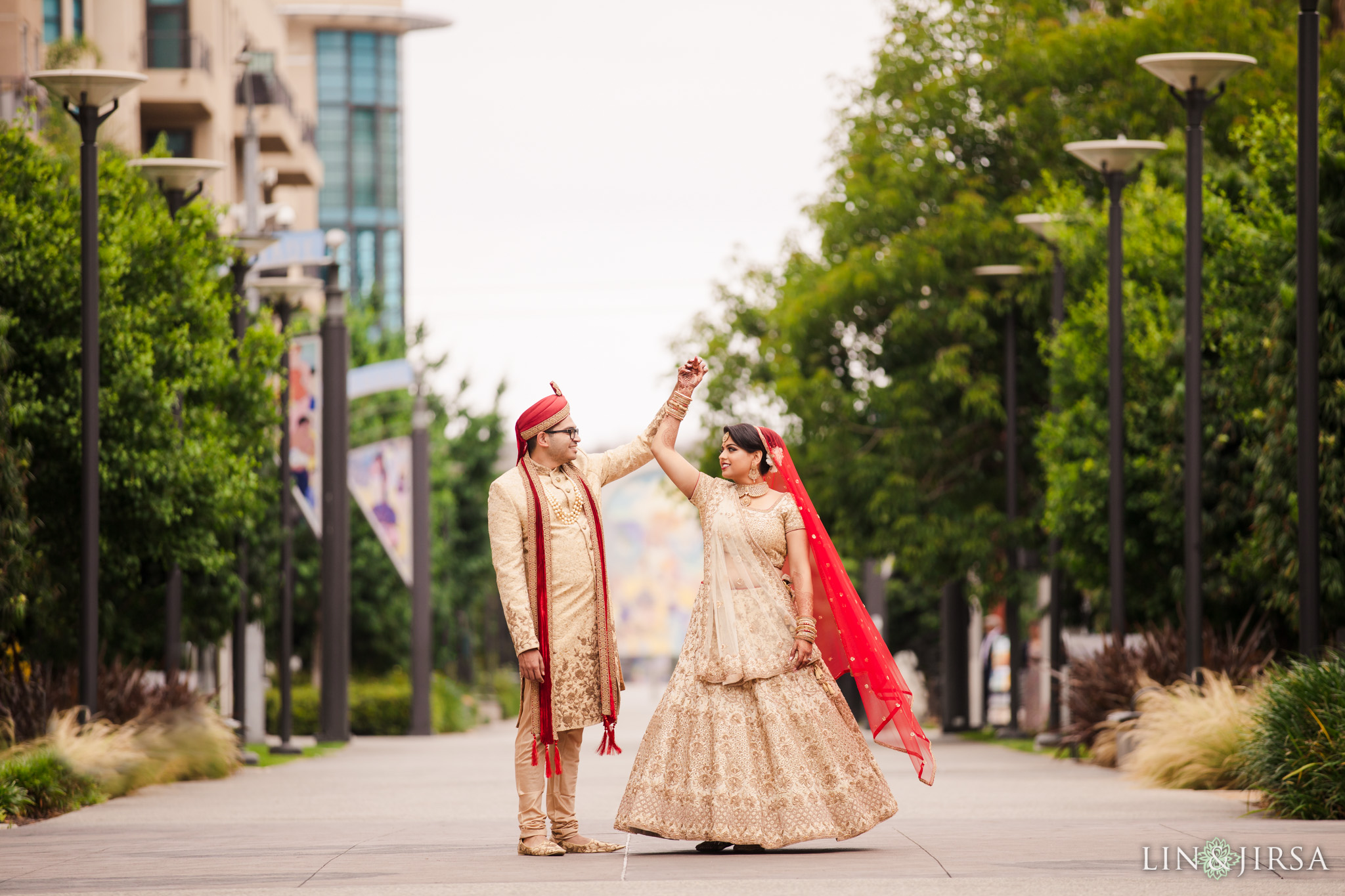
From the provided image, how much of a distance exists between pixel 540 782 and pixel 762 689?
1.18m

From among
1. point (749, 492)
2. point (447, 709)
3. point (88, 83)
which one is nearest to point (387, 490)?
point (447, 709)

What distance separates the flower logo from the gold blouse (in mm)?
2407

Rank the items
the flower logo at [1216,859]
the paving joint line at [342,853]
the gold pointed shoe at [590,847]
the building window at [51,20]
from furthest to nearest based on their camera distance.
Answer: the building window at [51,20] → the gold pointed shoe at [590,847] → the paving joint line at [342,853] → the flower logo at [1216,859]

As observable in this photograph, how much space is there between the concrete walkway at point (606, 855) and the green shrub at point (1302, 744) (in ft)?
Answer: 0.85

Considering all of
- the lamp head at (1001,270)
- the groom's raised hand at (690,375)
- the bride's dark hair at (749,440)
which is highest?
the lamp head at (1001,270)

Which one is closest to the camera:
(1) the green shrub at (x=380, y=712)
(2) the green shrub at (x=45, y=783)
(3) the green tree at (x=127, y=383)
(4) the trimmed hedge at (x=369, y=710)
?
(2) the green shrub at (x=45, y=783)

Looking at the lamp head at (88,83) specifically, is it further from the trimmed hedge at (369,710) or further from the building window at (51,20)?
the trimmed hedge at (369,710)

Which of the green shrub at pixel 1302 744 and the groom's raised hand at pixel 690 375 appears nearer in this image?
the groom's raised hand at pixel 690 375

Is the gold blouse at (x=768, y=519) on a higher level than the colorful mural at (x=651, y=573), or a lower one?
higher

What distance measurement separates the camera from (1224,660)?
19219 mm

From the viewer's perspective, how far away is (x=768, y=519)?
1002 centimetres

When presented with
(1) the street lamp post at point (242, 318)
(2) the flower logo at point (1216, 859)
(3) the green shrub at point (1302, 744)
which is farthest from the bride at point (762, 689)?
(1) the street lamp post at point (242, 318)

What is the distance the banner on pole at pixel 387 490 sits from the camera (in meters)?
34.3

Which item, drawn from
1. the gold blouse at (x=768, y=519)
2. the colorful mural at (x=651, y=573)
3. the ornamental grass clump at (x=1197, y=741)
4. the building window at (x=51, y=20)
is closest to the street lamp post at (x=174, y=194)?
the ornamental grass clump at (x=1197, y=741)
